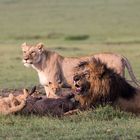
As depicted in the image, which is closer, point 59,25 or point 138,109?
point 138,109

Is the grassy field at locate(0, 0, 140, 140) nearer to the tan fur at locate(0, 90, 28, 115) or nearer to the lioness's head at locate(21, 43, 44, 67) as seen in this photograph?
the tan fur at locate(0, 90, 28, 115)

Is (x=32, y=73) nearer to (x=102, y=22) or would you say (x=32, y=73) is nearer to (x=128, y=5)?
(x=102, y=22)

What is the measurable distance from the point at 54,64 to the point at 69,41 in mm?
13888

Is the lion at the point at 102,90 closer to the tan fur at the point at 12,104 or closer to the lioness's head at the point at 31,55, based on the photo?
the tan fur at the point at 12,104

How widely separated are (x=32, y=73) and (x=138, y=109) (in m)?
6.52

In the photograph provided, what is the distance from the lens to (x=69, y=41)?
76.3 feet

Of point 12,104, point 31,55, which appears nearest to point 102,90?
point 12,104

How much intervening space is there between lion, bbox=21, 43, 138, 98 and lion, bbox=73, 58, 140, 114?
235 cm

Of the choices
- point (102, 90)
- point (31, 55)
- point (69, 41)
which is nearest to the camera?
point (102, 90)

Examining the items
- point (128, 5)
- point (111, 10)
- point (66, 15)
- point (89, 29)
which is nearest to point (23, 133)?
point (89, 29)

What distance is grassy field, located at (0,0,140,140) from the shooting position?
5.70 meters

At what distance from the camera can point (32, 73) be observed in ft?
43.0

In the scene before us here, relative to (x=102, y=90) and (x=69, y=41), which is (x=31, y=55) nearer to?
(x=102, y=90)

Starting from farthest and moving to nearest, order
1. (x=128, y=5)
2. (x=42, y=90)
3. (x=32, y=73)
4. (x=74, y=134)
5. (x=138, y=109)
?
(x=128, y=5) → (x=32, y=73) → (x=42, y=90) → (x=138, y=109) → (x=74, y=134)
